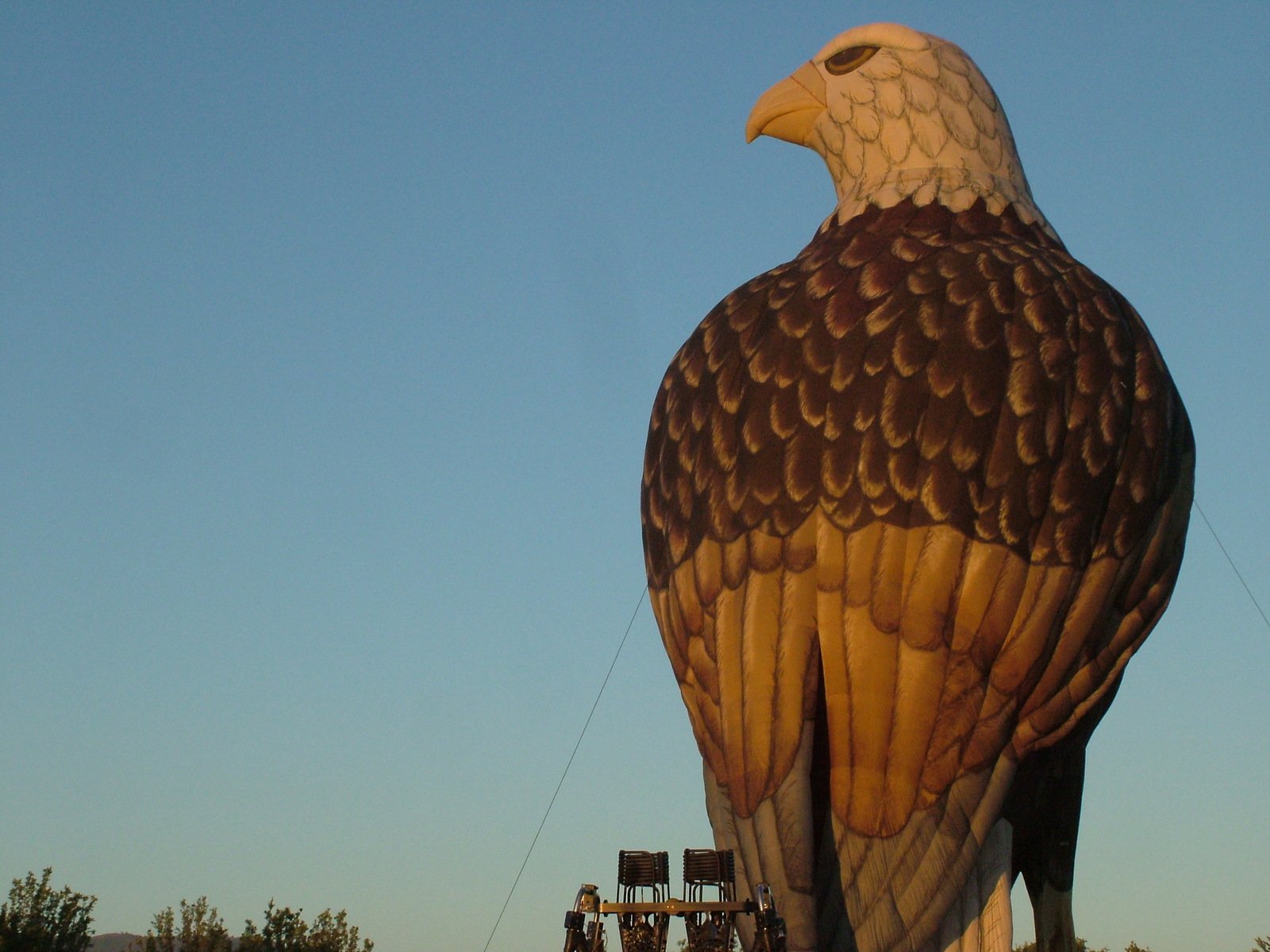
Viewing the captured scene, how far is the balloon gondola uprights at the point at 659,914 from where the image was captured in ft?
38.2

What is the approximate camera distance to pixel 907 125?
16578 mm

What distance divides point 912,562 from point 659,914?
3624mm

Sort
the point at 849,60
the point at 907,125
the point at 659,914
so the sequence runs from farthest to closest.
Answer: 1. the point at 849,60
2. the point at 907,125
3. the point at 659,914

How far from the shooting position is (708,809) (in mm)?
14789

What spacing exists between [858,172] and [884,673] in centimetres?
587

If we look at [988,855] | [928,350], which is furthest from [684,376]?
[988,855]

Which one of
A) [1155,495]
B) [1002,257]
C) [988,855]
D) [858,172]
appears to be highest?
[858,172]

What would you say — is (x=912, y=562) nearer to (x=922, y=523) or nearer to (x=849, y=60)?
(x=922, y=523)

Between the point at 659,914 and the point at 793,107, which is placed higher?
the point at 793,107

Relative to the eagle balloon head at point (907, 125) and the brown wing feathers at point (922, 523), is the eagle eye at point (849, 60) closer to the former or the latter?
the eagle balloon head at point (907, 125)

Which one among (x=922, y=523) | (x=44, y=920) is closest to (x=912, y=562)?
(x=922, y=523)

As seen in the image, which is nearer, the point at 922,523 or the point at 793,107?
the point at 922,523

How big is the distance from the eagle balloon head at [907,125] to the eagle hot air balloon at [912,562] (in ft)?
4.72

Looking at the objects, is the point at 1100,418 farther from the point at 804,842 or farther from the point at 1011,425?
the point at 804,842
